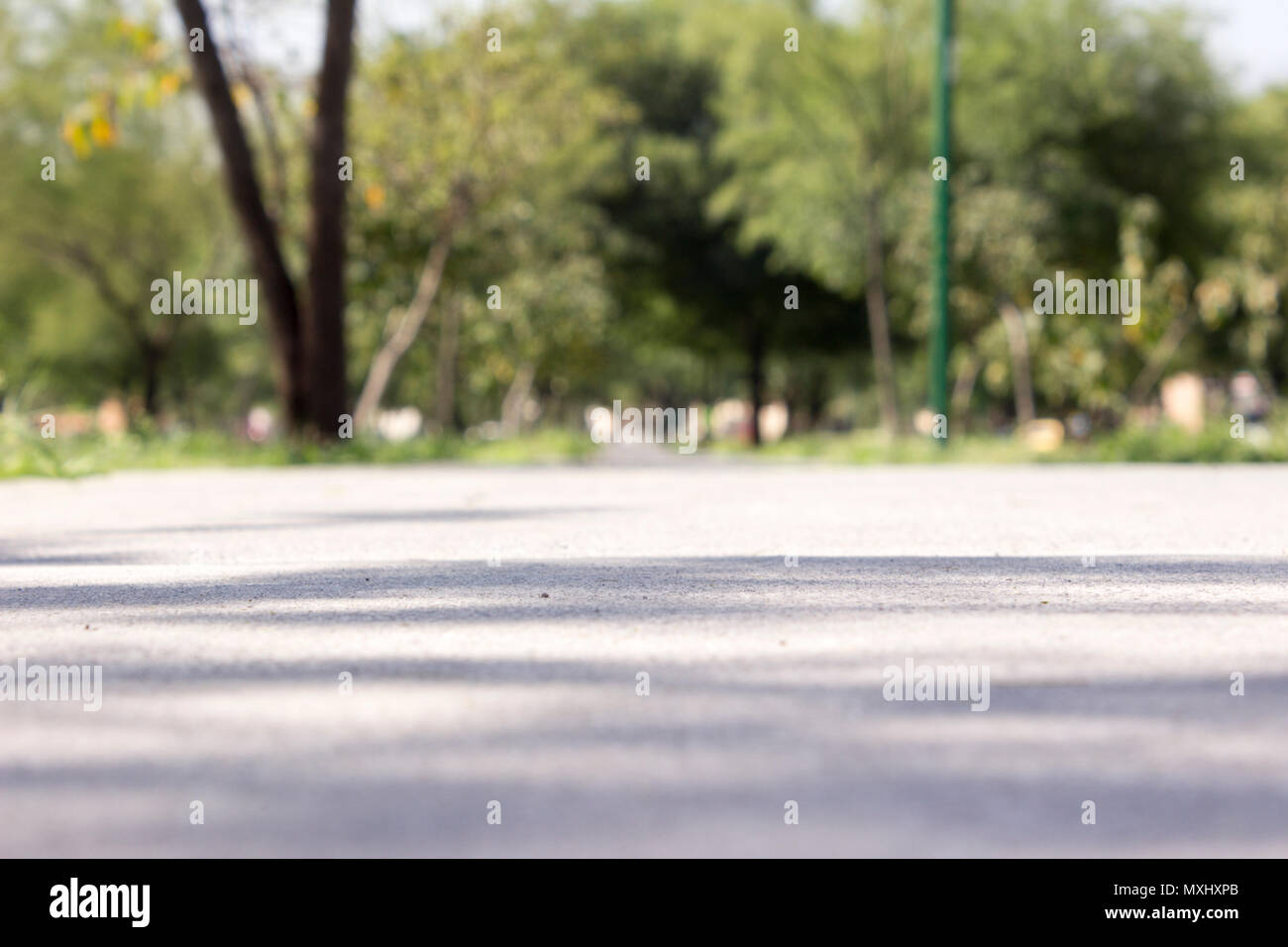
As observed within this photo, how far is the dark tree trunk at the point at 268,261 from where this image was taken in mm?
17938

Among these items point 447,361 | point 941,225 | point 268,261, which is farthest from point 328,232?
point 447,361

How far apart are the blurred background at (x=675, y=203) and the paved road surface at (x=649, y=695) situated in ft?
34.6

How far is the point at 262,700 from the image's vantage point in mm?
4297

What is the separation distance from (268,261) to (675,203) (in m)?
20.6

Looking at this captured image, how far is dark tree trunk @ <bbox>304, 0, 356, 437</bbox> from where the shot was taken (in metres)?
17.7

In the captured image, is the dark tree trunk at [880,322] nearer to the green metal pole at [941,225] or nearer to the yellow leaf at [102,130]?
the green metal pole at [941,225]

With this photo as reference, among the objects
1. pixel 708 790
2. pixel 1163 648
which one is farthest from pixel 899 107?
pixel 708 790

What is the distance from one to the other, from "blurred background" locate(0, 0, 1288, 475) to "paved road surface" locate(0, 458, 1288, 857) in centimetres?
1056

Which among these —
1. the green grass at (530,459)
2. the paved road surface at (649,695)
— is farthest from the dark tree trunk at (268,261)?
the paved road surface at (649,695)

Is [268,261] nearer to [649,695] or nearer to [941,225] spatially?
[941,225]

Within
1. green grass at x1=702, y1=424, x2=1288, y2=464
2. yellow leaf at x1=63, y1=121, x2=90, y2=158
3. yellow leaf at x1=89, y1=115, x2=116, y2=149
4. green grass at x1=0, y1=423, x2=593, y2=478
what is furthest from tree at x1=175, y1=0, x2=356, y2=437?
green grass at x1=702, y1=424, x2=1288, y2=464

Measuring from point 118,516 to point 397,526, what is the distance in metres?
2.40

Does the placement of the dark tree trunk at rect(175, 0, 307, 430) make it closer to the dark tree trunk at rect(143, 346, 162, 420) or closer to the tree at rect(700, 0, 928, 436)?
the tree at rect(700, 0, 928, 436)
